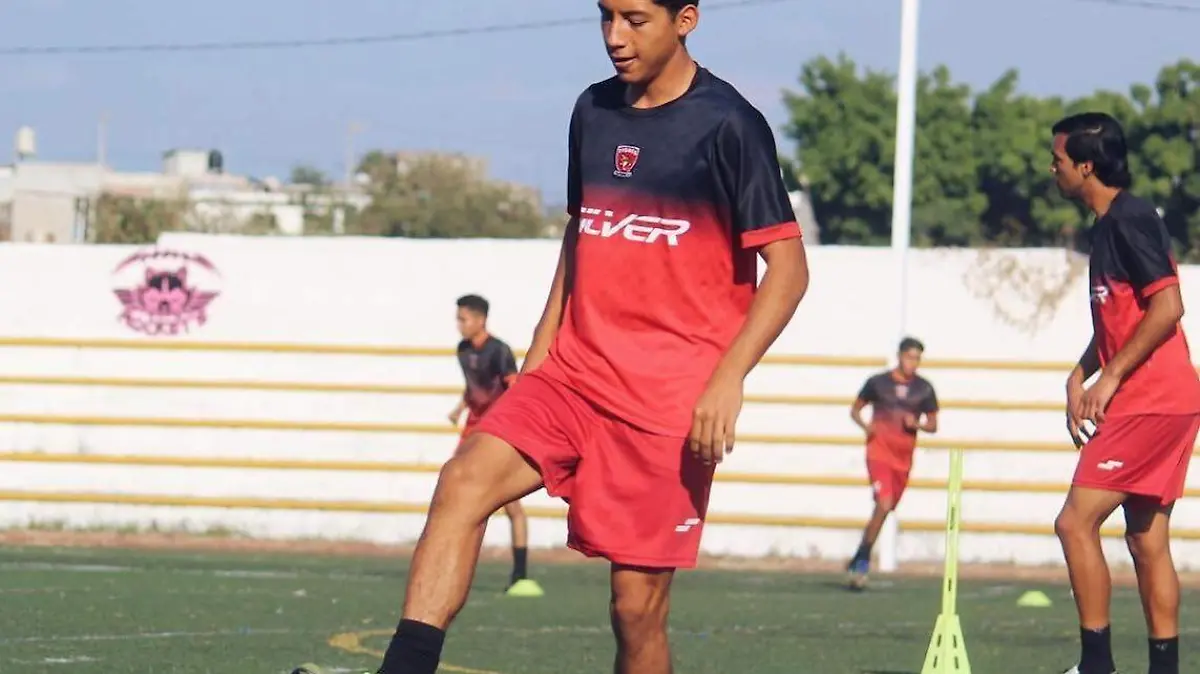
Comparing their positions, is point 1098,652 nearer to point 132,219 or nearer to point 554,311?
point 554,311

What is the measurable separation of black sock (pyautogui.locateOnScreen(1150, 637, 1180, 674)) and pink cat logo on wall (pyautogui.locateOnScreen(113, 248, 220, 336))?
14750 millimetres

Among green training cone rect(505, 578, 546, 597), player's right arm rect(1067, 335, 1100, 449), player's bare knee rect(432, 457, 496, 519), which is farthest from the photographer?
green training cone rect(505, 578, 546, 597)

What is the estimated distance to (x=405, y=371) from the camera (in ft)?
70.1

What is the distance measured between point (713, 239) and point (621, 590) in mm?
963

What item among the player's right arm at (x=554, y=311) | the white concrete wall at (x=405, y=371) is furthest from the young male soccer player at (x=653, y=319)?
the white concrete wall at (x=405, y=371)

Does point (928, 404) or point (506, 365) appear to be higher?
point (506, 365)

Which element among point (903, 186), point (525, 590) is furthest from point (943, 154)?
point (525, 590)

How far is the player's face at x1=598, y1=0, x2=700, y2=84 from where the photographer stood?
555 cm

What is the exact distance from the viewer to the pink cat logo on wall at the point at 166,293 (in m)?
21.5

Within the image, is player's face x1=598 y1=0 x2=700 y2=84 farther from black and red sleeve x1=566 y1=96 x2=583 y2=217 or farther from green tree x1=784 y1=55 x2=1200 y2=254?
green tree x1=784 y1=55 x2=1200 y2=254

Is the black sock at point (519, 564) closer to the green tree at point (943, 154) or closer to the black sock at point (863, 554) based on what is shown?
the black sock at point (863, 554)

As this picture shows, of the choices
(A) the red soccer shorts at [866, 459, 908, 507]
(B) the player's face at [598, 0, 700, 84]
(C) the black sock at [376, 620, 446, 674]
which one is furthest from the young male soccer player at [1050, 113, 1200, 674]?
(A) the red soccer shorts at [866, 459, 908, 507]

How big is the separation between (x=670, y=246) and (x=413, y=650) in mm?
1294

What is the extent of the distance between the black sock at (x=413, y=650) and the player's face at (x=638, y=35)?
62.2 inches
